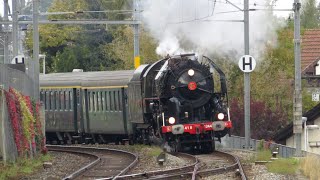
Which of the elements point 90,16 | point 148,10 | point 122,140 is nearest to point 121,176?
point 122,140

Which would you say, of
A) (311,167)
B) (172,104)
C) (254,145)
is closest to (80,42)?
(254,145)

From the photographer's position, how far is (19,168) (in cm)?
2181

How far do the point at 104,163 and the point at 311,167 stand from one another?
797 centimetres

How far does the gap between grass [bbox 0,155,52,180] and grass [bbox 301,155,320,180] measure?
648 centimetres

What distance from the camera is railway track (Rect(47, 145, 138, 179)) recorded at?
802 inches

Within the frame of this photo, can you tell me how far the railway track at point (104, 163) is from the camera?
20375mm

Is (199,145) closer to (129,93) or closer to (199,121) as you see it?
(199,121)

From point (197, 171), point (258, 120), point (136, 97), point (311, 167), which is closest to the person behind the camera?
point (311, 167)

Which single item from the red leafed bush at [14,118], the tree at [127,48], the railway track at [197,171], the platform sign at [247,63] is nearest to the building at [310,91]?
the platform sign at [247,63]

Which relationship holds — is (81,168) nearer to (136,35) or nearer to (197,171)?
(197,171)

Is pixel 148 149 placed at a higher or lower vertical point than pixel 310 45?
lower

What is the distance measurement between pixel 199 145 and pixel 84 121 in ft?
32.3

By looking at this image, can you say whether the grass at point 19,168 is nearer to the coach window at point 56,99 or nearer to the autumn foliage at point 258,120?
the coach window at point 56,99

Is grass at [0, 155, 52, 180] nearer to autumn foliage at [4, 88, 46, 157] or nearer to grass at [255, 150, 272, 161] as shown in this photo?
autumn foliage at [4, 88, 46, 157]
